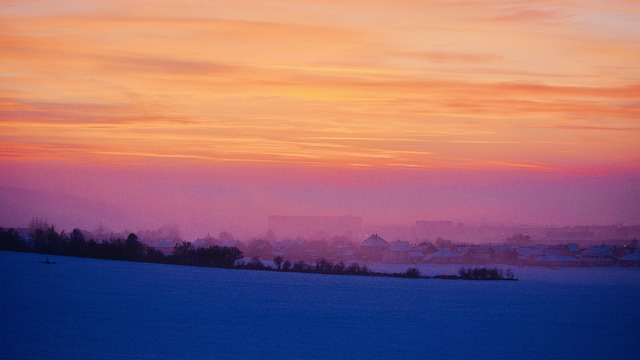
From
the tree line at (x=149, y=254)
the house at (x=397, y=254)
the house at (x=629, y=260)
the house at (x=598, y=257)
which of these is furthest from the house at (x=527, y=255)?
the tree line at (x=149, y=254)

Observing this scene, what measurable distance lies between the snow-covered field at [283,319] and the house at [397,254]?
42.8 meters

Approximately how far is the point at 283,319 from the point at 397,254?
6397cm

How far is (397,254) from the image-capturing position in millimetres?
89875

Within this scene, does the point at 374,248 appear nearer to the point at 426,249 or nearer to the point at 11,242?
the point at 426,249

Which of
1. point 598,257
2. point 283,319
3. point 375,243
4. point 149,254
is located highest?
point 375,243

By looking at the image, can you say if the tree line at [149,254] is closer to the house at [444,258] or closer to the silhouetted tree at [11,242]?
the silhouetted tree at [11,242]

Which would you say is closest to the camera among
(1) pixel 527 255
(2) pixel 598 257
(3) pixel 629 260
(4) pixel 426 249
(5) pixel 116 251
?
(5) pixel 116 251

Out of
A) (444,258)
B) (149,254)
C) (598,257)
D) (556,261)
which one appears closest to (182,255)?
(149,254)

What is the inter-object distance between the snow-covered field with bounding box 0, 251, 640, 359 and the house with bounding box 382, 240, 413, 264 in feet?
140

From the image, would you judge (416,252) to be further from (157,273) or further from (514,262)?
(157,273)

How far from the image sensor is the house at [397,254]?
287 ft

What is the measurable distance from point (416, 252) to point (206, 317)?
69.7 meters

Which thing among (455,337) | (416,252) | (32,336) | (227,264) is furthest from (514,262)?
(32,336)

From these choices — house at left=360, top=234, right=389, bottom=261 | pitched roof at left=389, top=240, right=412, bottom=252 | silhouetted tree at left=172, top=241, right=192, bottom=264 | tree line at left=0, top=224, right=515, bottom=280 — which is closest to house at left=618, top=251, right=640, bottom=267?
pitched roof at left=389, top=240, right=412, bottom=252
